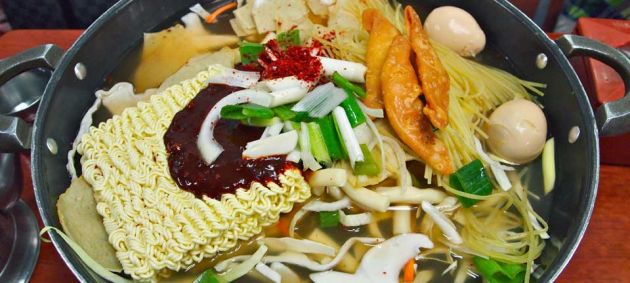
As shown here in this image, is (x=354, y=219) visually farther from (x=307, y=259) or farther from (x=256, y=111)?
(x=256, y=111)

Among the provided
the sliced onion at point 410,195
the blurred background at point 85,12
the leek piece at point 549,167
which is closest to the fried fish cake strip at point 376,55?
the sliced onion at point 410,195

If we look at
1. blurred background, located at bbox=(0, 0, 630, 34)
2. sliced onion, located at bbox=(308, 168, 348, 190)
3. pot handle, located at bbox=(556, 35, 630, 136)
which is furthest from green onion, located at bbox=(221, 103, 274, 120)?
blurred background, located at bbox=(0, 0, 630, 34)

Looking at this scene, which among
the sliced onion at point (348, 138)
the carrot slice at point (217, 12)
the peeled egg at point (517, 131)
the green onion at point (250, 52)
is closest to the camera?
the sliced onion at point (348, 138)

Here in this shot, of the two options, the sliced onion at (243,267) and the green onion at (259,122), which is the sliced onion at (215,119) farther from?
the sliced onion at (243,267)

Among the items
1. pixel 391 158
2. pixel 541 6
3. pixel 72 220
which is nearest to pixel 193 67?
pixel 72 220

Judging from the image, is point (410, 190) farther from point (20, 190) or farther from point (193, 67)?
point (20, 190)
